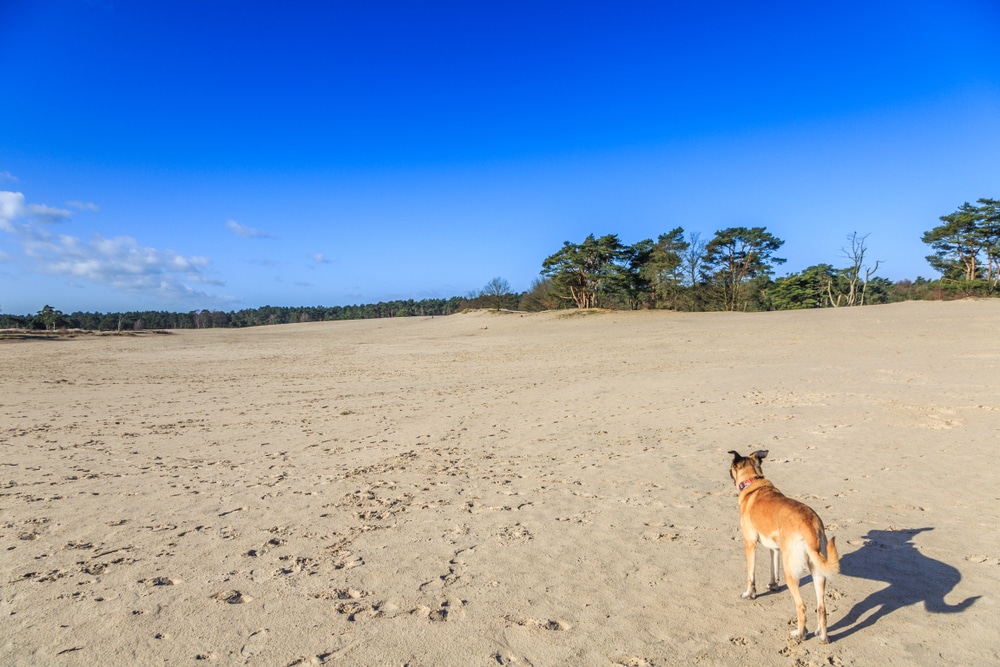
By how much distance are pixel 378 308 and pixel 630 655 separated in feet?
302

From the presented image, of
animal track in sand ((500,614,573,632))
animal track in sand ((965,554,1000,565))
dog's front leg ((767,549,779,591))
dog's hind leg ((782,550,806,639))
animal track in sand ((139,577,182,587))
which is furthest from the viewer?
animal track in sand ((965,554,1000,565))

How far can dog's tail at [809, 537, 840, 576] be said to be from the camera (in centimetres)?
312

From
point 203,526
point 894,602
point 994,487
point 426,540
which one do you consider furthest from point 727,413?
point 203,526

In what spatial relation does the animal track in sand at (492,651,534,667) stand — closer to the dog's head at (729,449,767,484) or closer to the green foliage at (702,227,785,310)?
the dog's head at (729,449,767,484)

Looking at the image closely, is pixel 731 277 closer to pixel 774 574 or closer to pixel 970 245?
pixel 970 245

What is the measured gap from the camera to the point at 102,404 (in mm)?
12789

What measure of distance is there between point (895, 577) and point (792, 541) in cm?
156

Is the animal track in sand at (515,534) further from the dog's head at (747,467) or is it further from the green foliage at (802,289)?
the green foliage at (802,289)

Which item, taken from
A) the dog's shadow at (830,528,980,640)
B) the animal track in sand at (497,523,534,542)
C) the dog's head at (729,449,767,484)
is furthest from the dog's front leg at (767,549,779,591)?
the animal track in sand at (497,523,534,542)

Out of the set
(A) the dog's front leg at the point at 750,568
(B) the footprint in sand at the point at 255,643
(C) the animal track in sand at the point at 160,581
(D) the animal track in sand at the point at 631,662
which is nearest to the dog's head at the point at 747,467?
(A) the dog's front leg at the point at 750,568

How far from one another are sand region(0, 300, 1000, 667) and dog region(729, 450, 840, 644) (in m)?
0.23

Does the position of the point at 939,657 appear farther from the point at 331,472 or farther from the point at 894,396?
the point at 894,396

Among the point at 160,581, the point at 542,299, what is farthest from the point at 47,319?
Answer: the point at 160,581

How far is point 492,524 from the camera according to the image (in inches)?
209
